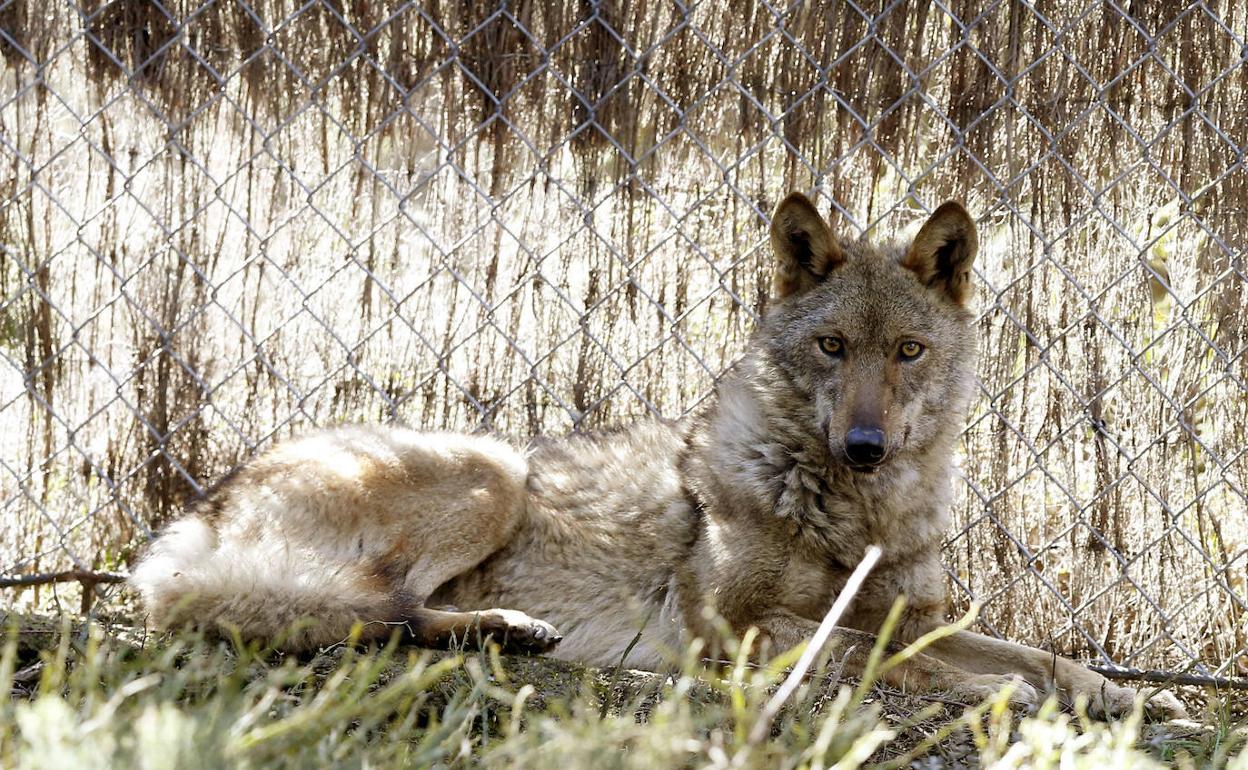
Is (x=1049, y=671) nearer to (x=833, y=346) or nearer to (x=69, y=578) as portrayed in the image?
(x=833, y=346)

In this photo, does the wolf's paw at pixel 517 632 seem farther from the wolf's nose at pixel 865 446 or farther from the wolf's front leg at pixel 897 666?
the wolf's nose at pixel 865 446

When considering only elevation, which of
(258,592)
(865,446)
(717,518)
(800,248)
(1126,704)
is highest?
(800,248)

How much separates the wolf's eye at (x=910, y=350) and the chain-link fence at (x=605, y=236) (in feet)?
2.31

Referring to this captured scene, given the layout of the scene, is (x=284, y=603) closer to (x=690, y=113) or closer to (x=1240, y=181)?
(x=690, y=113)

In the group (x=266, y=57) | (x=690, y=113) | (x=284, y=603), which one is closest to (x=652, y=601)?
(x=284, y=603)

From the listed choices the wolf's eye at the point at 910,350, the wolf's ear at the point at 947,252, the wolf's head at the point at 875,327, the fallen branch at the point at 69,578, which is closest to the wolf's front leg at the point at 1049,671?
the wolf's head at the point at 875,327

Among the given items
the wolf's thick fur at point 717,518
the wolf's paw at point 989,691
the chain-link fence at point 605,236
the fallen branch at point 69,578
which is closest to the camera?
the wolf's paw at point 989,691

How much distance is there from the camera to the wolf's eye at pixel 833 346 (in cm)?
419

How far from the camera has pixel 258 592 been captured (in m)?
3.84

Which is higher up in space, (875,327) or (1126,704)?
(875,327)

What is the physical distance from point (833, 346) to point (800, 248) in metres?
0.42

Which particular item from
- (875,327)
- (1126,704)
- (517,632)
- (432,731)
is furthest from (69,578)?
(1126,704)

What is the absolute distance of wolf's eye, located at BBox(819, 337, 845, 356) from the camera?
13.8 feet

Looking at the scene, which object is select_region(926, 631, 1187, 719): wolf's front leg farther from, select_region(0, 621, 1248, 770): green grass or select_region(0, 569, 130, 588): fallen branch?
select_region(0, 569, 130, 588): fallen branch
